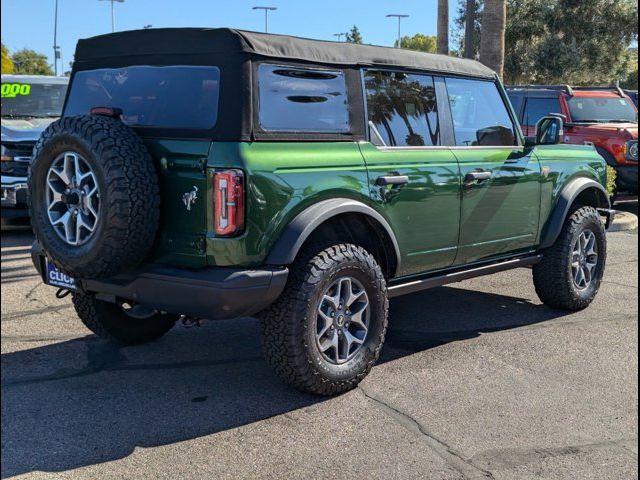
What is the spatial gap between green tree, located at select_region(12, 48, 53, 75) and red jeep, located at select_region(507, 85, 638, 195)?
57.7m

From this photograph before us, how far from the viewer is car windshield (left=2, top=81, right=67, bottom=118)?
1076 centimetres

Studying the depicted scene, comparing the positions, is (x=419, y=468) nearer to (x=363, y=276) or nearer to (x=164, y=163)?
(x=363, y=276)

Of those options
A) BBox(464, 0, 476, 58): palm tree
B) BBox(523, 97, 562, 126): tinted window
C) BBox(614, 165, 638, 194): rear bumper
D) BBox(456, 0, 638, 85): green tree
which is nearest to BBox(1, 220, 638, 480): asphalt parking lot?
BBox(614, 165, 638, 194): rear bumper

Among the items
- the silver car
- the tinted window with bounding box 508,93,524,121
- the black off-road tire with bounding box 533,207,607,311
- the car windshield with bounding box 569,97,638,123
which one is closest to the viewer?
the black off-road tire with bounding box 533,207,607,311

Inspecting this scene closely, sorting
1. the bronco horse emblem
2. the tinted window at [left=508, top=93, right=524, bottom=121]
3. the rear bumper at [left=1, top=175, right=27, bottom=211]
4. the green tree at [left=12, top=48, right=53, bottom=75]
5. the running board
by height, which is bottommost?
the running board

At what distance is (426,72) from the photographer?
16.2 feet

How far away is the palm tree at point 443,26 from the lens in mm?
13898

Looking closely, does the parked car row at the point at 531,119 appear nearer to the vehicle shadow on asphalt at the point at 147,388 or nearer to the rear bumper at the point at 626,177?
the rear bumper at the point at 626,177

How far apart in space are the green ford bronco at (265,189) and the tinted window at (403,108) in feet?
0.04

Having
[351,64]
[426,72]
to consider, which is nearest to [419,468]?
[351,64]

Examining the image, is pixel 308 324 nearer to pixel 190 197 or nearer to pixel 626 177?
pixel 190 197

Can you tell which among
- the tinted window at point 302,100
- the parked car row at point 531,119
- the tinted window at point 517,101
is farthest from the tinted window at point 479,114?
the tinted window at point 517,101

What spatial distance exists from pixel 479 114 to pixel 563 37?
19.1 m

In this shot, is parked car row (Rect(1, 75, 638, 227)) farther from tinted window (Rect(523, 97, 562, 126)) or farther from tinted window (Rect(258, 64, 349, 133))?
tinted window (Rect(258, 64, 349, 133))
